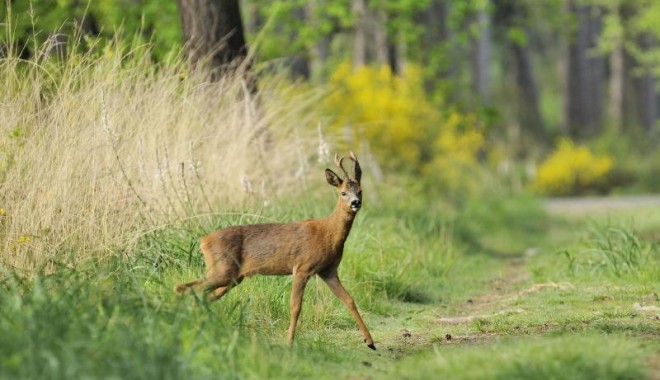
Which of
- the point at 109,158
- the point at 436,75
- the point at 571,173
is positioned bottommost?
the point at 571,173

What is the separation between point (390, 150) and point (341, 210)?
12558 mm

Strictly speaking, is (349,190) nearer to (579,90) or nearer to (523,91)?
(523,91)

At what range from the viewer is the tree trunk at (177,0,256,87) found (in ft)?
48.2

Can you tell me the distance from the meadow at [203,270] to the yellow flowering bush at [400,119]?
15.0 feet

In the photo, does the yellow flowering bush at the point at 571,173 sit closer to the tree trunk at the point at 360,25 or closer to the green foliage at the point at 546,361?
the tree trunk at the point at 360,25

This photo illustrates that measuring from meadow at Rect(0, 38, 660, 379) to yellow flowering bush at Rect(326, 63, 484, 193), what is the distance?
4.58 m

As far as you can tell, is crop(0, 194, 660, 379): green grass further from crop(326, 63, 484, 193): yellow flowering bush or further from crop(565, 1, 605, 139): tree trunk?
crop(565, 1, 605, 139): tree trunk

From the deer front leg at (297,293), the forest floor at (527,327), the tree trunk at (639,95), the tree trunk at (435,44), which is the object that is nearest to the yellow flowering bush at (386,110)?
the tree trunk at (435,44)

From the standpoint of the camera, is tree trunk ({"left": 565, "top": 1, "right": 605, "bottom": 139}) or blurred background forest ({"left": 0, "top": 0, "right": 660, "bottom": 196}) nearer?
blurred background forest ({"left": 0, "top": 0, "right": 660, "bottom": 196})

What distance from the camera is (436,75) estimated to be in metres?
27.8

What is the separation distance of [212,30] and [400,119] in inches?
263

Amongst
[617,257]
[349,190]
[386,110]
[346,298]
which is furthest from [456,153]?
[349,190]

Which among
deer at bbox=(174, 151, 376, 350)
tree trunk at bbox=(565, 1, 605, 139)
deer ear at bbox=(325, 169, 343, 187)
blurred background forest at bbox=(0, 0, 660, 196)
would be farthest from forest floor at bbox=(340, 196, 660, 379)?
tree trunk at bbox=(565, 1, 605, 139)

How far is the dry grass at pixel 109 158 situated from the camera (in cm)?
941
